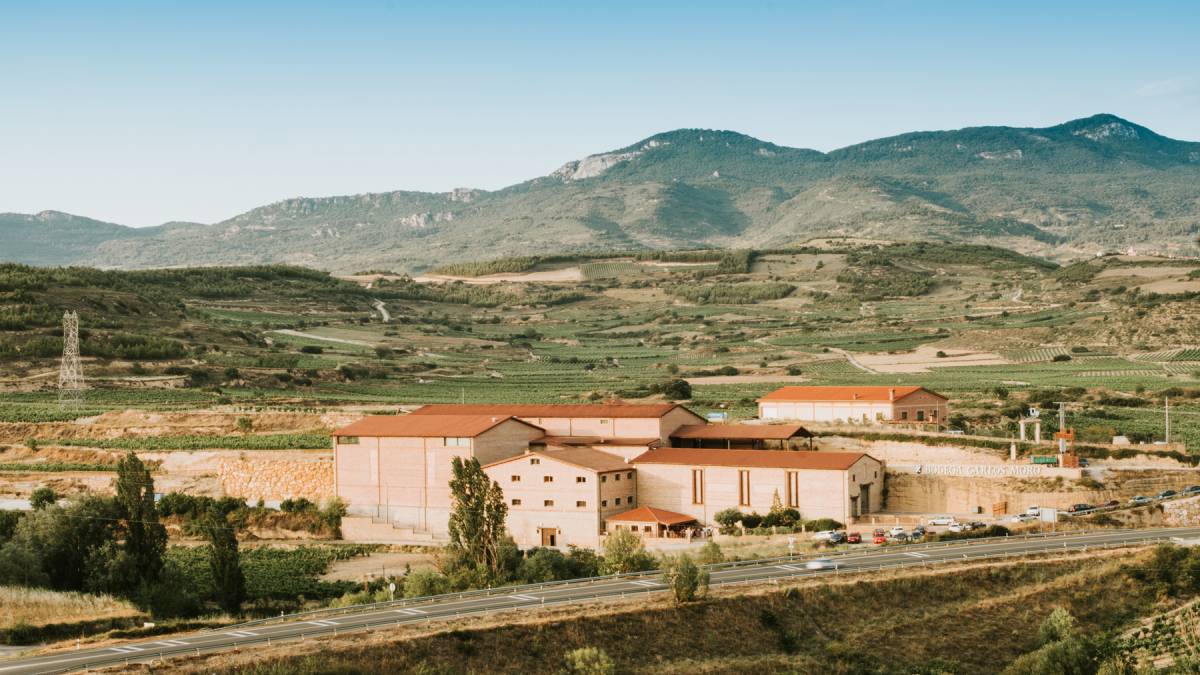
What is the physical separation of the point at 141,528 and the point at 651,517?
20.6 m

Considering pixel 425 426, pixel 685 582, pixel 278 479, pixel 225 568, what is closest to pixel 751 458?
pixel 425 426

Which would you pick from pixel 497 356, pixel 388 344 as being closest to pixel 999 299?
pixel 497 356

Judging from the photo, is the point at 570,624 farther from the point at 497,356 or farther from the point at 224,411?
the point at 497,356

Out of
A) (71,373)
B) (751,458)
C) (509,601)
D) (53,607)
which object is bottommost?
(53,607)

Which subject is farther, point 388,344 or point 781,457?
point 388,344

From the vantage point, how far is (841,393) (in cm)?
6562

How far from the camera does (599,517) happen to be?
48.9 metres

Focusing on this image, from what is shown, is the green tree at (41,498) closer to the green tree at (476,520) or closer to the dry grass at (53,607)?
the dry grass at (53,607)

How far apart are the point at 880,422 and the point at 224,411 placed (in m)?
43.5

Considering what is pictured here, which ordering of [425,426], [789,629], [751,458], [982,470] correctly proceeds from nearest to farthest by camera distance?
[789,629] → [751,458] → [982,470] → [425,426]

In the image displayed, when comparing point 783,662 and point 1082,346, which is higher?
point 1082,346

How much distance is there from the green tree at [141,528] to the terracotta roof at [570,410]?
19435mm

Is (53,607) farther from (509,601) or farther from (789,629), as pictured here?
(789,629)

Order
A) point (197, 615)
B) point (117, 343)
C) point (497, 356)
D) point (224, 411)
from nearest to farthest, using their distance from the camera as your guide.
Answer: point (197, 615), point (224, 411), point (117, 343), point (497, 356)
